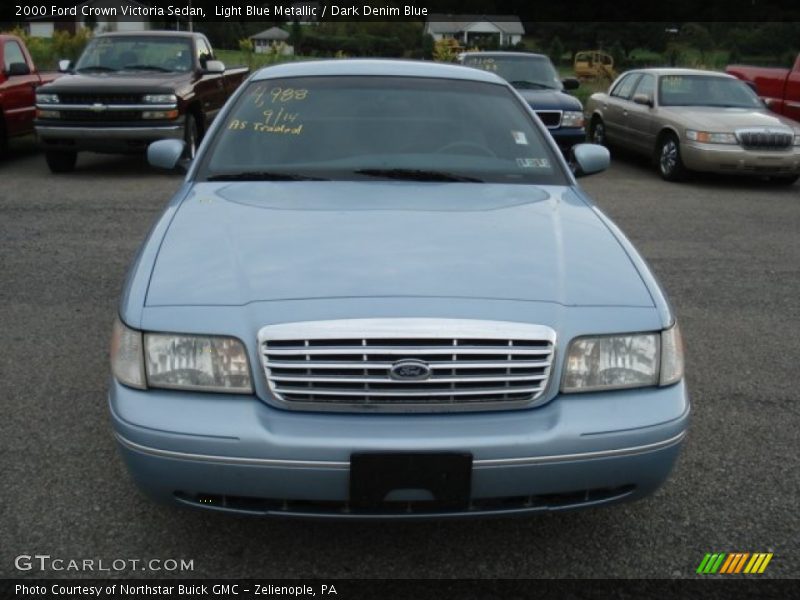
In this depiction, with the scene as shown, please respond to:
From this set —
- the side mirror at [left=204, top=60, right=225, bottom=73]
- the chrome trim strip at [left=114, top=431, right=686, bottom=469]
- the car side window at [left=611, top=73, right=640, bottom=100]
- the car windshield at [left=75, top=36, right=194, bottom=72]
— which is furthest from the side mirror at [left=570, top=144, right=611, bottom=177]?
the car side window at [left=611, top=73, right=640, bottom=100]

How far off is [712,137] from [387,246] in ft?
28.4

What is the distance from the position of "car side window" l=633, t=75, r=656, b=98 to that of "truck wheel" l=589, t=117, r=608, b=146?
111cm

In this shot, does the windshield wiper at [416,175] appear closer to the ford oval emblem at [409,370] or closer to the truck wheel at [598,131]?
the ford oval emblem at [409,370]

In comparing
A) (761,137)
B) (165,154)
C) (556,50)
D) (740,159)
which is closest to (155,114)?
(165,154)

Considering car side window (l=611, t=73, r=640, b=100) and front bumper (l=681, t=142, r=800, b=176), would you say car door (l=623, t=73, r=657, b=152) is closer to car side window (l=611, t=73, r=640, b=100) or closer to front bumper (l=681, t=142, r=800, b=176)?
car side window (l=611, t=73, r=640, b=100)

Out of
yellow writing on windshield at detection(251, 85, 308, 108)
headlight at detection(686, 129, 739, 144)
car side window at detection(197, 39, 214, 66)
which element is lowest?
headlight at detection(686, 129, 739, 144)

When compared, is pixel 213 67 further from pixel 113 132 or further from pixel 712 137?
pixel 712 137

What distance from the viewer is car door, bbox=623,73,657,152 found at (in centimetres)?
1168

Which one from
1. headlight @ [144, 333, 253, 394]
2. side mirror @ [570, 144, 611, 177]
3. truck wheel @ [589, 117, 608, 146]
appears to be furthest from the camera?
truck wheel @ [589, 117, 608, 146]

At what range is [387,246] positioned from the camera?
2889 mm

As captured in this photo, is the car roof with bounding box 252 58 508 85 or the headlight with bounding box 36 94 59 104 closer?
the car roof with bounding box 252 58 508 85

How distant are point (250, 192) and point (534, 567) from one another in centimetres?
182

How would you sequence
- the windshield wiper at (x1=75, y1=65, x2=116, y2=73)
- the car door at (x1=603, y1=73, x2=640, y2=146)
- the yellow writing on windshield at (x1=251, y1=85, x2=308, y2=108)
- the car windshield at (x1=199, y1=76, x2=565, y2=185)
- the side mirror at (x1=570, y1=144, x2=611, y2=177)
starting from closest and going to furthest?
the car windshield at (x1=199, y1=76, x2=565, y2=185), the yellow writing on windshield at (x1=251, y1=85, x2=308, y2=108), the side mirror at (x1=570, y1=144, x2=611, y2=177), the windshield wiper at (x1=75, y1=65, x2=116, y2=73), the car door at (x1=603, y1=73, x2=640, y2=146)

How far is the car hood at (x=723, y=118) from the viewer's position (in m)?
10.5
